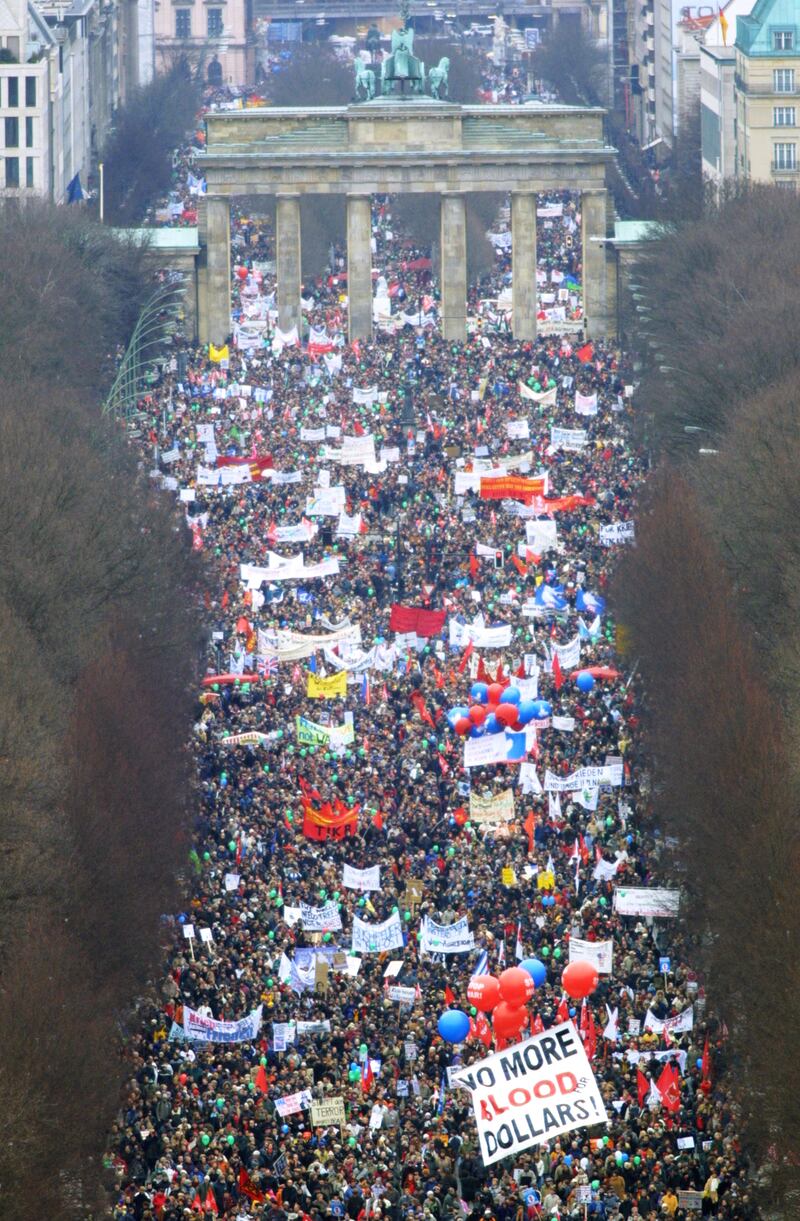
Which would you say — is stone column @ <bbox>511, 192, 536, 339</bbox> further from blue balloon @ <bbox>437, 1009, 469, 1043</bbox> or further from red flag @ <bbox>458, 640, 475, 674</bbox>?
blue balloon @ <bbox>437, 1009, 469, 1043</bbox>

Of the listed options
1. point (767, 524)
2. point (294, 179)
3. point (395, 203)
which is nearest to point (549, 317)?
point (294, 179)

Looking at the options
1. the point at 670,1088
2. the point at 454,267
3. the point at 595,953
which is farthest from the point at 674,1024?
the point at 454,267

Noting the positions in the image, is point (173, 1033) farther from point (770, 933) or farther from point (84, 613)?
point (84, 613)

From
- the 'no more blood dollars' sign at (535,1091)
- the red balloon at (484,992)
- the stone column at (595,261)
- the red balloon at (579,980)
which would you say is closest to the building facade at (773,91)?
the stone column at (595,261)

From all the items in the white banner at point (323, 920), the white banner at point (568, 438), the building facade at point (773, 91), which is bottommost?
the white banner at point (323, 920)

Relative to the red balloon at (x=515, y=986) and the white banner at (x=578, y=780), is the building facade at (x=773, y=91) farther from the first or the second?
the red balloon at (x=515, y=986)

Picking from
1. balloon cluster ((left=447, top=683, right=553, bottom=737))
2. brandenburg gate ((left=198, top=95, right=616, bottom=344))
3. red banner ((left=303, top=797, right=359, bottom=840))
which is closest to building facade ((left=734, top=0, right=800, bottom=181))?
brandenburg gate ((left=198, top=95, right=616, bottom=344))
